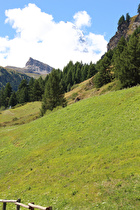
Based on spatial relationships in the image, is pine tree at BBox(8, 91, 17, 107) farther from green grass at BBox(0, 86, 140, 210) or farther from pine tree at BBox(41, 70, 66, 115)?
green grass at BBox(0, 86, 140, 210)

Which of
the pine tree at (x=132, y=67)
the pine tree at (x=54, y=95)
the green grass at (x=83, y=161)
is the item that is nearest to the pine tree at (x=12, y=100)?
the pine tree at (x=54, y=95)

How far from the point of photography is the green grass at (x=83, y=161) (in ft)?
39.8

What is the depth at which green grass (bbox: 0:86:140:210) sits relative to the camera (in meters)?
12.1

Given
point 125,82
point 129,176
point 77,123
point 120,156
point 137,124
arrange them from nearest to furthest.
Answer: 1. point 129,176
2. point 120,156
3. point 137,124
4. point 77,123
5. point 125,82

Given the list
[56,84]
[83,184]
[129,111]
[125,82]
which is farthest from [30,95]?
[83,184]

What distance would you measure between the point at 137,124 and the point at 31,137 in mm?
19518

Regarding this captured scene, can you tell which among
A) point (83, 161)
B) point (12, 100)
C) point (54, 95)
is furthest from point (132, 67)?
point (12, 100)

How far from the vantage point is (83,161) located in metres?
17.8

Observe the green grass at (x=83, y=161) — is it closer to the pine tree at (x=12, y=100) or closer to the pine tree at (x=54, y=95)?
the pine tree at (x=54, y=95)

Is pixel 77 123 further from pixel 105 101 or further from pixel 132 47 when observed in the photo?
pixel 132 47

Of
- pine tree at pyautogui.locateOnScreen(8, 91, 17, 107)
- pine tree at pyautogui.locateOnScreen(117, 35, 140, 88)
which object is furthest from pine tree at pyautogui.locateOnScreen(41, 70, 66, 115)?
pine tree at pyautogui.locateOnScreen(8, 91, 17, 107)

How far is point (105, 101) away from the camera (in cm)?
3192

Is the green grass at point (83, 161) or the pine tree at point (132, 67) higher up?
the pine tree at point (132, 67)

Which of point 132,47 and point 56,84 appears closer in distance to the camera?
point 132,47
